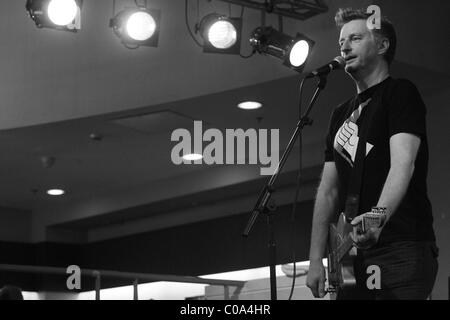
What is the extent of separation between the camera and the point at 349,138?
92.4 inches

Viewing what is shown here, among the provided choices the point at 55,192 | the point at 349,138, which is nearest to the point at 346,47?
the point at 349,138

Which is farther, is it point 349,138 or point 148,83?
point 148,83

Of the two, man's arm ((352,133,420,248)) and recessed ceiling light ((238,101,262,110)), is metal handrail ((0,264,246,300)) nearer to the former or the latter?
recessed ceiling light ((238,101,262,110))

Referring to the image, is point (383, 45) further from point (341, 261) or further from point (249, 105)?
point (249, 105)

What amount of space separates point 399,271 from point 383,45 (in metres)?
0.71

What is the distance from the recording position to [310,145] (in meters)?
6.69

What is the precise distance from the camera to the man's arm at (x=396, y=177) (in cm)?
202

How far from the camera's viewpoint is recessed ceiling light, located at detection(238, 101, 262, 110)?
5.55m

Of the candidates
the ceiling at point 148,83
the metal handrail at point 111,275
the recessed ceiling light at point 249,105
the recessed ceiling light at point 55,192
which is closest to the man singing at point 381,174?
Result: the ceiling at point 148,83

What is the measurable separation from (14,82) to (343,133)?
13.2 ft

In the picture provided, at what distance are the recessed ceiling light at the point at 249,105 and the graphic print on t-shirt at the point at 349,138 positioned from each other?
10.3 ft

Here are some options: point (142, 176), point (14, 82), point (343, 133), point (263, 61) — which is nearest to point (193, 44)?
point (263, 61)

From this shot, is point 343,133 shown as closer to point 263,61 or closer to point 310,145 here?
point 263,61

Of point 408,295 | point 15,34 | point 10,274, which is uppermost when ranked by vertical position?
point 15,34
